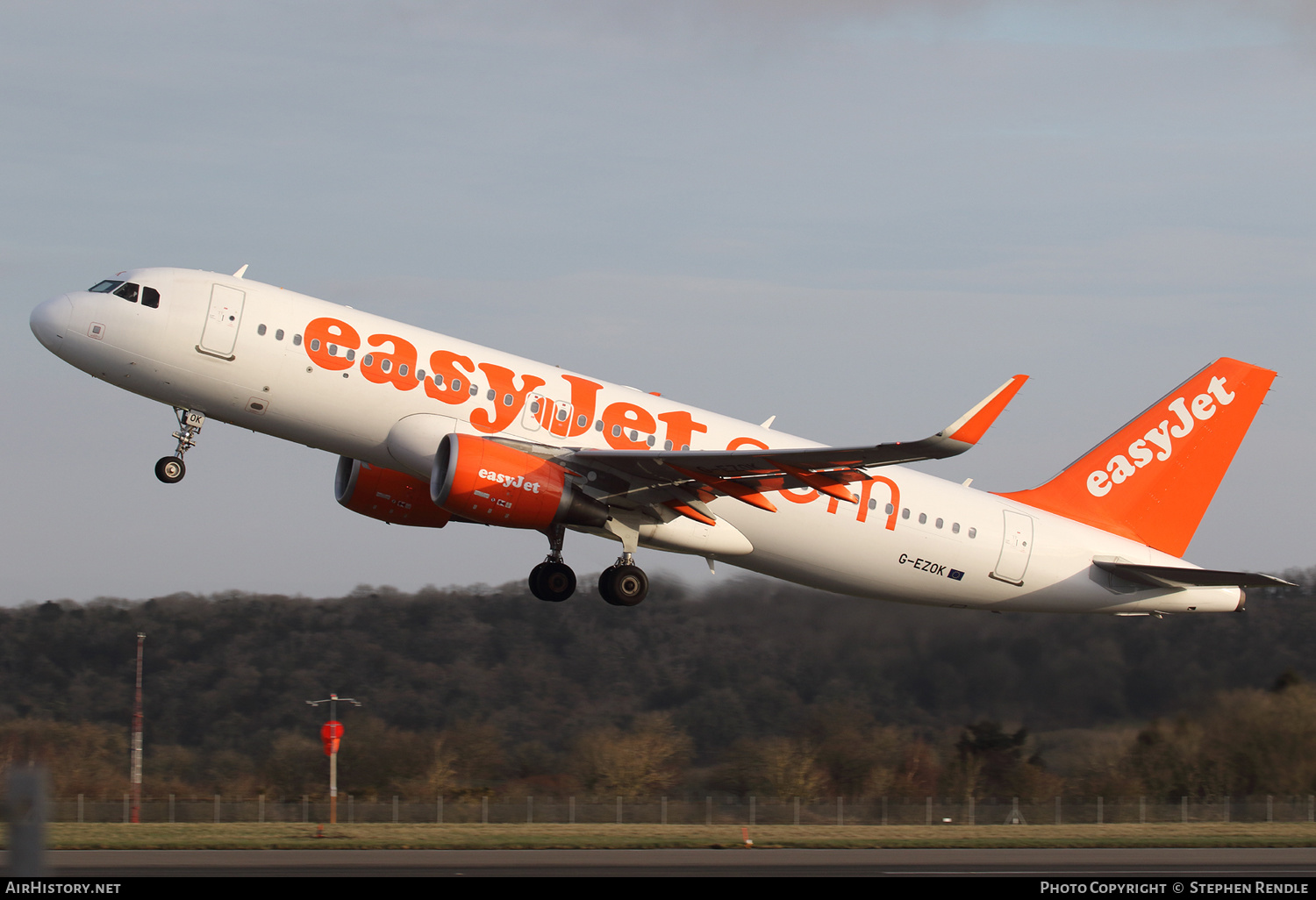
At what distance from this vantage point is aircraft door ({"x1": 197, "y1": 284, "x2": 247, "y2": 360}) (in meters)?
24.7

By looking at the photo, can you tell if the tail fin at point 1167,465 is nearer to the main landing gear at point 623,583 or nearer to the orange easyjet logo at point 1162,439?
the orange easyjet logo at point 1162,439

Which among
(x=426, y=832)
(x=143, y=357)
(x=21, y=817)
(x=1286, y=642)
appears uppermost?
(x=143, y=357)

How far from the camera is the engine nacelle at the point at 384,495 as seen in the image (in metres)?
29.5

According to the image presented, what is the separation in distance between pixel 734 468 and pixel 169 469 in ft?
35.1

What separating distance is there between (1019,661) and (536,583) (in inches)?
615

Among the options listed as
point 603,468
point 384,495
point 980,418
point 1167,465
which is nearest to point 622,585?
point 603,468

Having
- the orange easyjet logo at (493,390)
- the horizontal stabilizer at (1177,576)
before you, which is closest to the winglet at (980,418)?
the orange easyjet logo at (493,390)

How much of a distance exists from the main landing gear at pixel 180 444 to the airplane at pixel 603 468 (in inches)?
1.7
